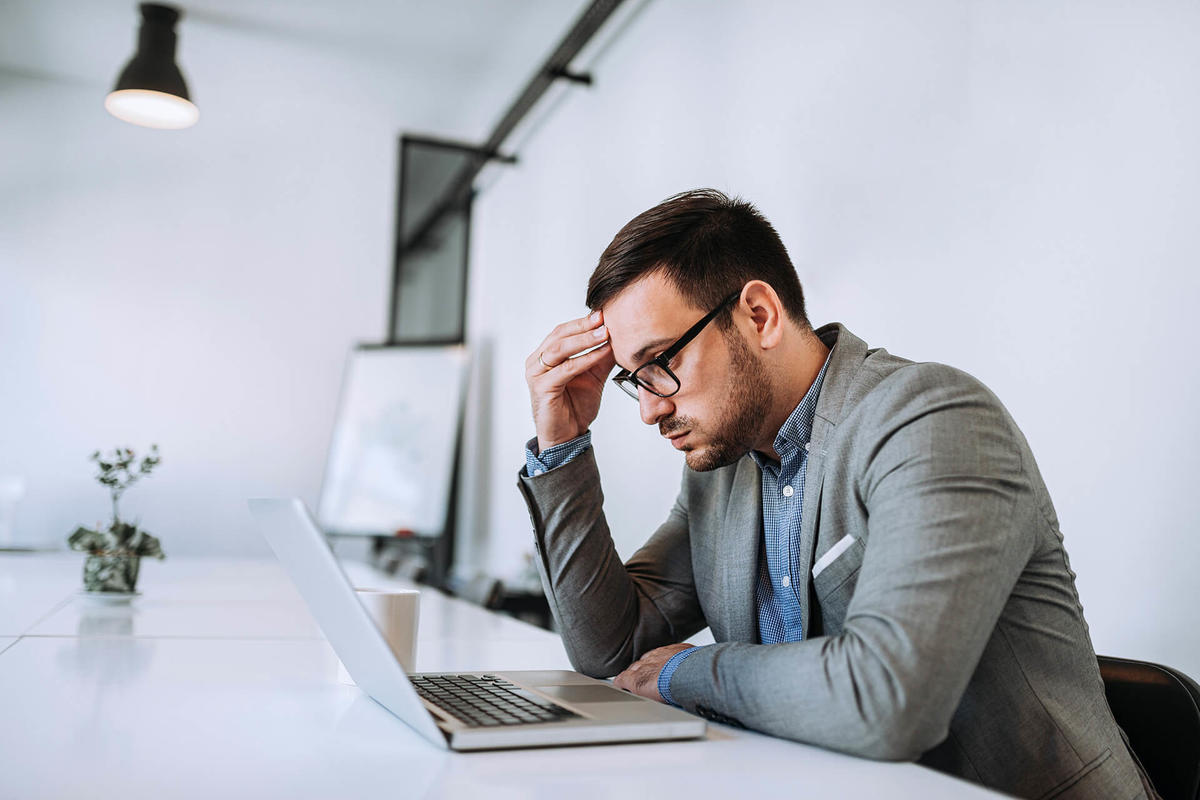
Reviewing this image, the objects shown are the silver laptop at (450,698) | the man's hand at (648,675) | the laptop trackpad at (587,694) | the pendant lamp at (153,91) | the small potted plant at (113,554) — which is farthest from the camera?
the pendant lamp at (153,91)

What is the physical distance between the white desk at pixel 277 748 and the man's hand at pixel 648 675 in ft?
0.52

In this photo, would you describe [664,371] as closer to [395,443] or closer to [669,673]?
[669,673]

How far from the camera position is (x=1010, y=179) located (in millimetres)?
1880

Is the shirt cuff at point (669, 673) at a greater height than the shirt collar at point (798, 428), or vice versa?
the shirt collar at point (798, 428)

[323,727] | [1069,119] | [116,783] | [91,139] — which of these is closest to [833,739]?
[323,727]

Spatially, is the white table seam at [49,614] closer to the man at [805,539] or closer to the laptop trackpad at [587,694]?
the man at [805,539]

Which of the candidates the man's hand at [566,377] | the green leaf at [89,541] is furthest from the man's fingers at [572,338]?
the green leaf at [89,541]

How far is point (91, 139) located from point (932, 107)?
4.95 metres

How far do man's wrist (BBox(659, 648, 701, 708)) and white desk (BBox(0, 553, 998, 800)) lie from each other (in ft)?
0.37

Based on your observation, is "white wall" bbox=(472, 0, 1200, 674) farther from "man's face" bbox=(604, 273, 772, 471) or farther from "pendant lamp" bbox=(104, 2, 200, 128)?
"pendant lamp" bbox=(104, 2, 200, 128)

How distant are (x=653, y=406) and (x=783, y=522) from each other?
0.86 ft

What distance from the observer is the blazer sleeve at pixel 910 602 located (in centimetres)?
90

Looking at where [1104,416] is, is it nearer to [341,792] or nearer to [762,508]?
[762,508]

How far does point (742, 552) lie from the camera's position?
4.70 ft
